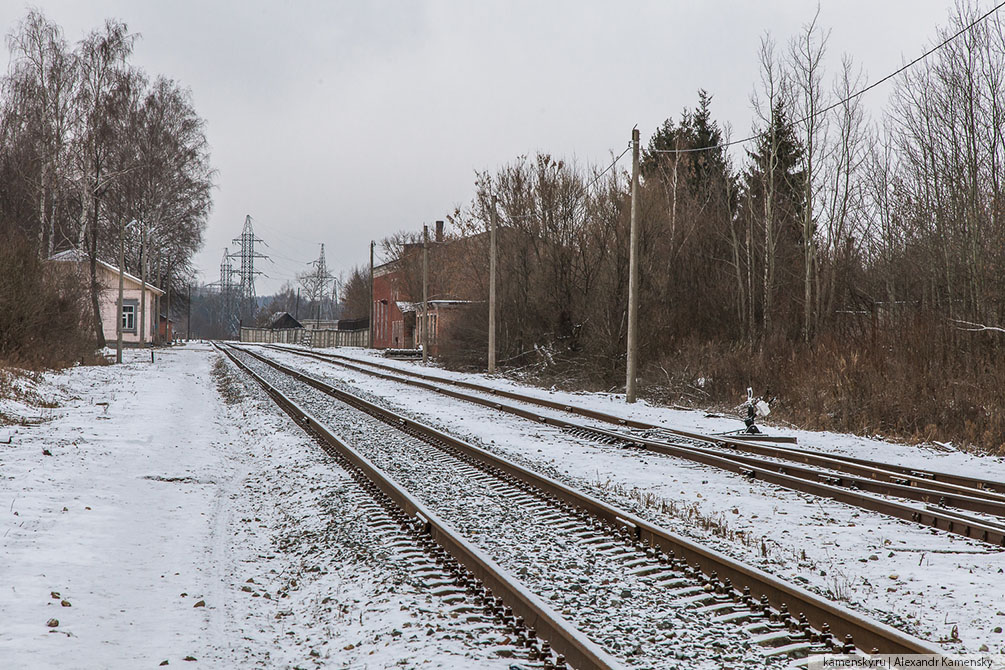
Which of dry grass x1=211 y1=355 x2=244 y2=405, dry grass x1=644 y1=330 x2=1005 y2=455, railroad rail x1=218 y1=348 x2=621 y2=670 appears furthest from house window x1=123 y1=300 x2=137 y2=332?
railroad rail x1=218 y1=348 x2=621 y2=670

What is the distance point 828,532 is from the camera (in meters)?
6.80

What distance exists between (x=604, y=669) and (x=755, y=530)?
3653 mm

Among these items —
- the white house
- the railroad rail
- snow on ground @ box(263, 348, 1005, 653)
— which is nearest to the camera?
the railroad rail

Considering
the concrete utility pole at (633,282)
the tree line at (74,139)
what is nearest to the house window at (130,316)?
the tree line at (74,139)

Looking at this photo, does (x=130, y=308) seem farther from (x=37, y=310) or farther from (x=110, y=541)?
(x=110, y=541)

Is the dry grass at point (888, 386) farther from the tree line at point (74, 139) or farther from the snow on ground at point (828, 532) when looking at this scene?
the tree line at point (74, 139)

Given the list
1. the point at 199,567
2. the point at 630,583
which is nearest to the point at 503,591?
the point at 630,583

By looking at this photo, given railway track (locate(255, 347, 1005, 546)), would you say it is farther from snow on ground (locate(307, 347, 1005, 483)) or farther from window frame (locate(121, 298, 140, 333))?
window frame (locate(121, 298, 140, 333))

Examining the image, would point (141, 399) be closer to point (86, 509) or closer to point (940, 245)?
point (86, 509)

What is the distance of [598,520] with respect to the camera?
23.0 ft

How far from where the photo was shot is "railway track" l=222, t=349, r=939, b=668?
13.7 feet

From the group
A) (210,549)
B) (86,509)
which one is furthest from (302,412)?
(210,549)

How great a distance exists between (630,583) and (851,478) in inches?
184

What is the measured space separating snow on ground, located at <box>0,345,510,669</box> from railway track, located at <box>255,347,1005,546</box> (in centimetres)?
471
